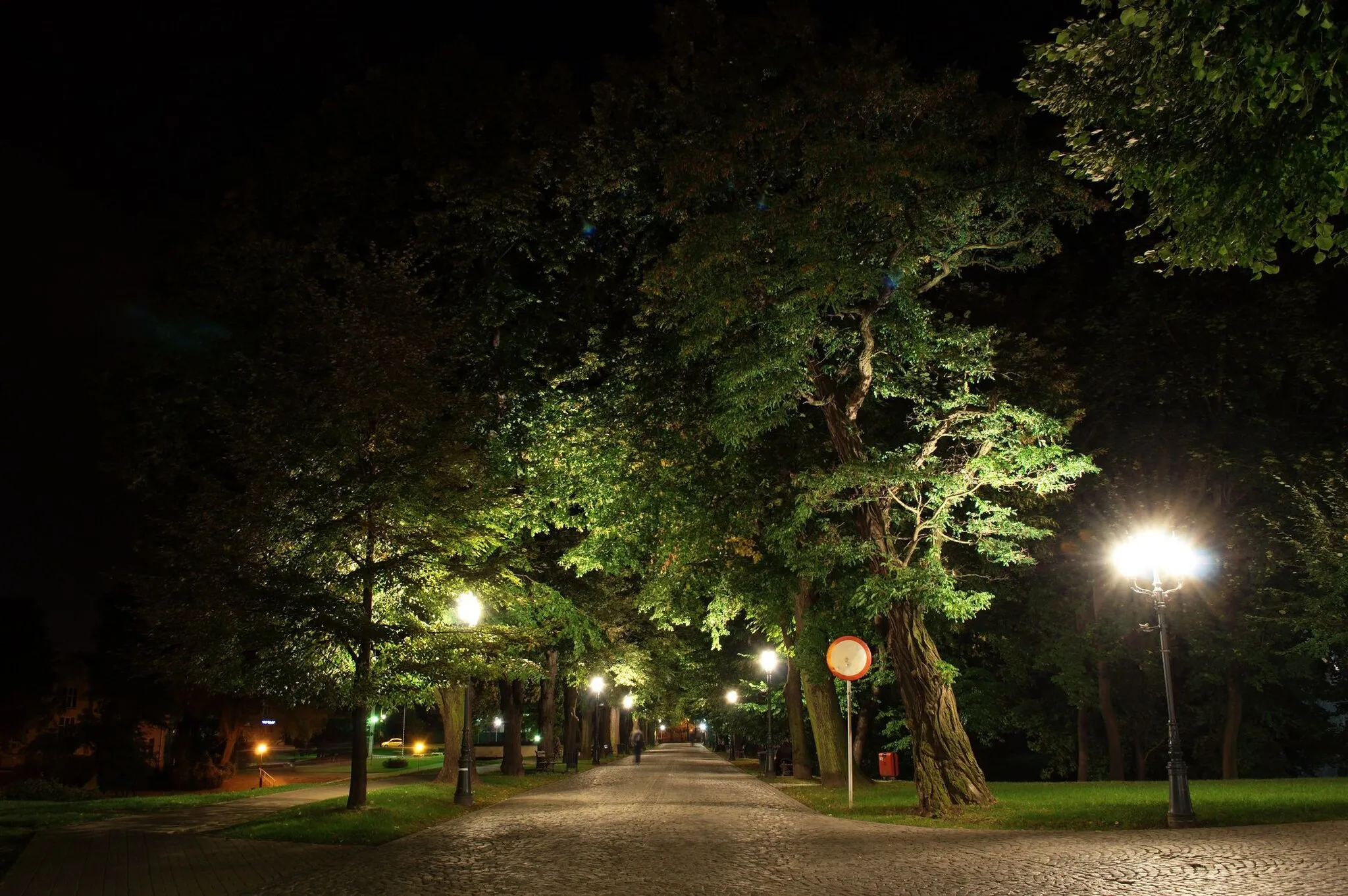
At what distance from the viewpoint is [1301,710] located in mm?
30906

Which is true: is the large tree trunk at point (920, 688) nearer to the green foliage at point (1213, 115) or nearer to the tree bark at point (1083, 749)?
the green foliage at point (1213, 115)

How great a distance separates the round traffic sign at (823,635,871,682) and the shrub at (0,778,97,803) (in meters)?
18.0

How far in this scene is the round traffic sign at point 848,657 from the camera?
1563 centimetres

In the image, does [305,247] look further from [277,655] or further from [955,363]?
[955,363]

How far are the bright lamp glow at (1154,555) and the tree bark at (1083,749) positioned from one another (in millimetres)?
19102

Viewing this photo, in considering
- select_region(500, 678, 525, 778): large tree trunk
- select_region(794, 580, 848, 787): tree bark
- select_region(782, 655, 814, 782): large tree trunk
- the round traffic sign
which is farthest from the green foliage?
select_region(500, 678, 525, 778): large tree trunk

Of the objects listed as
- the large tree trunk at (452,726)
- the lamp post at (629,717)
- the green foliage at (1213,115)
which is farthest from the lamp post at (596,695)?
the green foliage at (1213,115)

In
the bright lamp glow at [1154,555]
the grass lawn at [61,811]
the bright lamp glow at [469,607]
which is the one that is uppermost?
the bright lamp glow at [1154,555]

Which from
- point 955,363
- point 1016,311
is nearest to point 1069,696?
point 1016,311

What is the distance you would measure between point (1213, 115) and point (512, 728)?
1080 inches

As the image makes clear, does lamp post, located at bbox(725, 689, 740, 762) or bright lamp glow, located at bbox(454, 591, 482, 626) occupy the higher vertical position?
bright lamp glow, located at bbox(454, 591, 482, 626)

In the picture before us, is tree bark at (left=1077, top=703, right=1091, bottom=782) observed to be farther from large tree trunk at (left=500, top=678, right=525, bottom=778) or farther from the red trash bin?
large tree trunk at (left=500, top=678, right=525, bottom=778)

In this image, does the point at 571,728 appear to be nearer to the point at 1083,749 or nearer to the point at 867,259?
the point at 1083,749

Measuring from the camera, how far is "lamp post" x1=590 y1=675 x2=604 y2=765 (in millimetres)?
33784
